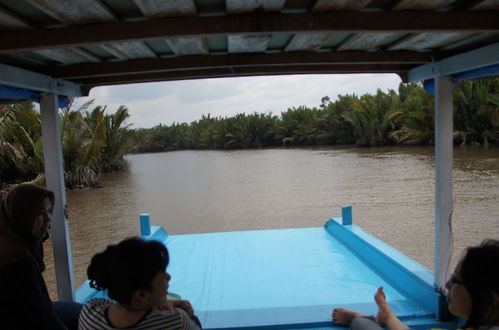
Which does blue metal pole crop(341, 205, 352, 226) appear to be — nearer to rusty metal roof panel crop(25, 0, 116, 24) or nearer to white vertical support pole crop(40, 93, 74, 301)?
white vertical support pole crop(40, 93, 74, 301)

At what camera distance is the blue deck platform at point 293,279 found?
2.84 m

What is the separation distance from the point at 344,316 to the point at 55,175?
2321 mm

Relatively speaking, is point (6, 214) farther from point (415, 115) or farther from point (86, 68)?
point (415, 115)

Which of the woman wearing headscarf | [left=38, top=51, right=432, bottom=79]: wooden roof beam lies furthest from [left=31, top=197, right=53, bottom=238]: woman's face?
[left=38, top=51, right=432, bottom=79]: wooden roof beam

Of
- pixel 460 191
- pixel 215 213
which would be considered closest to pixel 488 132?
pixel 460 191

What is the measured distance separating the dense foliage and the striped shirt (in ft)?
58.5

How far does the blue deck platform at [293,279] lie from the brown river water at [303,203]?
1.85 meters

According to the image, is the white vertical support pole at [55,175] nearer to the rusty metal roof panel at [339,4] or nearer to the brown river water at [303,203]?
the rusty metal roof panel at [339,4]

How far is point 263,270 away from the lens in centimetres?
398

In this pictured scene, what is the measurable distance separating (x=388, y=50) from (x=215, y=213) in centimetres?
784

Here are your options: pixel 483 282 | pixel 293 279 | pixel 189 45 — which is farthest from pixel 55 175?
pixel 483 282

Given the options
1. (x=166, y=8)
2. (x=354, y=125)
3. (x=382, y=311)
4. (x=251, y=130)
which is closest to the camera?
(x=166, y=8)

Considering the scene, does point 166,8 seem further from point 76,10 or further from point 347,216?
point 347,216

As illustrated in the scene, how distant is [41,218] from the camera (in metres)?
1.71
